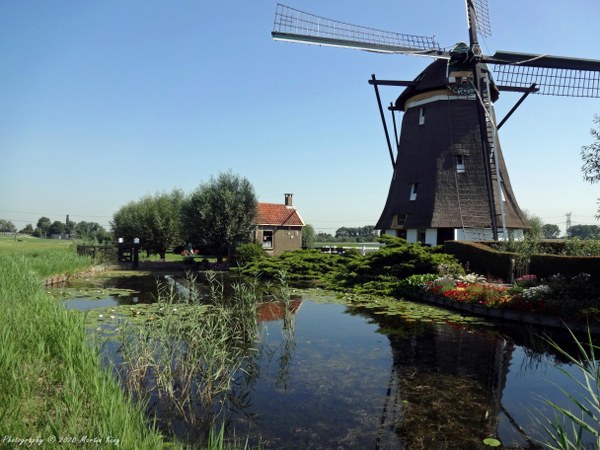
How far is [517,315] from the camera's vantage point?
31.6 ft

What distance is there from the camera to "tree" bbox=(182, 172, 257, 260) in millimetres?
23000

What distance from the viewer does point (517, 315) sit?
31.6 feet

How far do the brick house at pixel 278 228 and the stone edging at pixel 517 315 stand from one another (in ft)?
64.0

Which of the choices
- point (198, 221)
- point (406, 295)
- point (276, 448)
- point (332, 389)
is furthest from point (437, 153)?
point (276, 448)

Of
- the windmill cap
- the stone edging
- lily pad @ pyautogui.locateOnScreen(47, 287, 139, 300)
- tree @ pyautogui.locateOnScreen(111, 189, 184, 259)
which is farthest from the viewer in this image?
tree @ pyautogui.locateOnScreen(111, 189, 184, 259)

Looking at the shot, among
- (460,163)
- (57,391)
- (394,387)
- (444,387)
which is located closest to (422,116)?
(460,163)

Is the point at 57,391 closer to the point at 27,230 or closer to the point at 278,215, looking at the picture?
the point at 278,215

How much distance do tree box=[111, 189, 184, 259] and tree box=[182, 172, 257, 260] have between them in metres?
3.95

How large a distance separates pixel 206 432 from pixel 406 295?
10.2m

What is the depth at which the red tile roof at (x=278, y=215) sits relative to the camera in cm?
3050

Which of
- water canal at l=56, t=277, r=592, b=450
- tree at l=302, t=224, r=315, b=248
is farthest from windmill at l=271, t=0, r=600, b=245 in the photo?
tree at l=302, t=224, r=315, b=248

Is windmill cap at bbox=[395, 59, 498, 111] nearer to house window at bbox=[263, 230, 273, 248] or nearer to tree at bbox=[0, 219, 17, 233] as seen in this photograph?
house window at bbox=[263, 230, 273, 248]

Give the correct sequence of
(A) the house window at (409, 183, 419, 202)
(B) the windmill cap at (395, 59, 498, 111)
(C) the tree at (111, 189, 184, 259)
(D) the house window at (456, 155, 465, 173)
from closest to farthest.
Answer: (B) the windmill cap at (395, 59, 498, 111)
(D) the house window at (456, 155, 465, 173)
(A) the house window at (409, 183, 419, 202)
(C) the tree at (111, 189, 184, 259)

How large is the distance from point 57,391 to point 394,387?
149 inches
